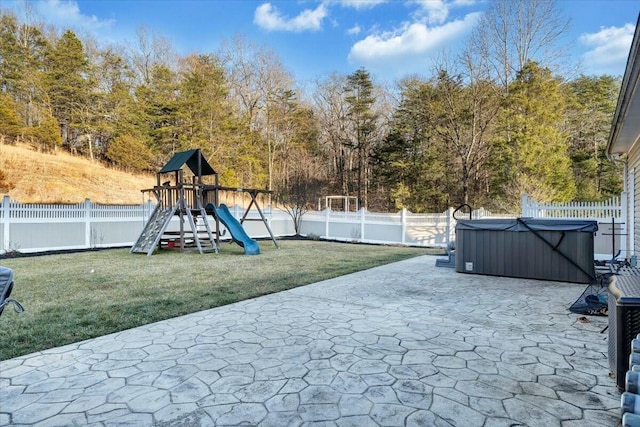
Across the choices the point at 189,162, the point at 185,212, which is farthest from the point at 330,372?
the point at 189,162

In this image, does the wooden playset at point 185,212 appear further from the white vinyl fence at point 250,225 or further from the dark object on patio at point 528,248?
the dark object on patio at point 528,248

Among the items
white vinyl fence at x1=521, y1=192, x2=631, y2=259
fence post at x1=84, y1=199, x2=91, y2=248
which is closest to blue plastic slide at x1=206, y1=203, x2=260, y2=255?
fence post at x1=84, y1=199, x2=91, y2=248

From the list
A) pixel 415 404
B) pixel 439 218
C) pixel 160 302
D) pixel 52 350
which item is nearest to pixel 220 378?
pixel 415 404

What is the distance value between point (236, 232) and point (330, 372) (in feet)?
25.6

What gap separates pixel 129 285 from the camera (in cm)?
548

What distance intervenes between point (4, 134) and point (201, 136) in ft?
33.4

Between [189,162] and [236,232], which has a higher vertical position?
[189,162]

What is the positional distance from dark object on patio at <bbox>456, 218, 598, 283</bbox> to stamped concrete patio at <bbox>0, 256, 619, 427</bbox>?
2.05 m

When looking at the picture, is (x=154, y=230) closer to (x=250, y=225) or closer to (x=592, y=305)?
(x=250, y=225)

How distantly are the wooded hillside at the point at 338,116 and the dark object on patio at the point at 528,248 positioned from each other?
9769 millimetres

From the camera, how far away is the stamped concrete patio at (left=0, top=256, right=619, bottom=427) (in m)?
1.97

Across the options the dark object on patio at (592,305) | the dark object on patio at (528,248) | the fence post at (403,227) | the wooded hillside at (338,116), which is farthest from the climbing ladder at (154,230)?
the dark object on patio at (592,305)

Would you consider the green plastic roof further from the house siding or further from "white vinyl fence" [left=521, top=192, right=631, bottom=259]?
the house siding

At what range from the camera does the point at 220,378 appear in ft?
7.91
